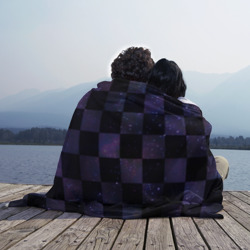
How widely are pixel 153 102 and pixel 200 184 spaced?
0.89 metres

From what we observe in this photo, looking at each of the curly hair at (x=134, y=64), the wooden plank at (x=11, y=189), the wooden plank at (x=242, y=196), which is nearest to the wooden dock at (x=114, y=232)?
the wooden plank at (x=242, y=196)

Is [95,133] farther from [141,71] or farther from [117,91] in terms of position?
[141,71]

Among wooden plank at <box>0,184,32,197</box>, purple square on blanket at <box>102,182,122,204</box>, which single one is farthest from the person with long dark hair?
wooden plank at <box>0,184,32,197</box>

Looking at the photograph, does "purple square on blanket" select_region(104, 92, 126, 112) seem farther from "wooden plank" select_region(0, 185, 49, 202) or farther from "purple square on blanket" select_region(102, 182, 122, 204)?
"wooden plank" select_region(0, 185, 49, 202)

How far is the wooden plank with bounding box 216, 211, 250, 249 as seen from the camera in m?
2.63

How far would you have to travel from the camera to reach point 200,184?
12.0 ft

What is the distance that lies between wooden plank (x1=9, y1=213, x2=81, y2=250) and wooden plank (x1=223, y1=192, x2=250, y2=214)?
1.77 metres

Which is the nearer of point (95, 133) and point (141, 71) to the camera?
point (95, 133)

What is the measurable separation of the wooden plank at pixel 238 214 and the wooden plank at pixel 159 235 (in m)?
0.64

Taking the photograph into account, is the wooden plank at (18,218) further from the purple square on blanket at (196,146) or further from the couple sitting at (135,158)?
the purple square on blanket at (196,146)

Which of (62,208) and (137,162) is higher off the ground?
(137,162)

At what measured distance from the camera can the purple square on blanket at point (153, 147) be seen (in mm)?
3508

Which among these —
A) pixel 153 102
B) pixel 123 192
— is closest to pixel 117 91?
pixel 153 102

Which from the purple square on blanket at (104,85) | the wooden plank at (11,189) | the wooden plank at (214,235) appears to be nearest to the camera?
the wooden plank at (214,235)
